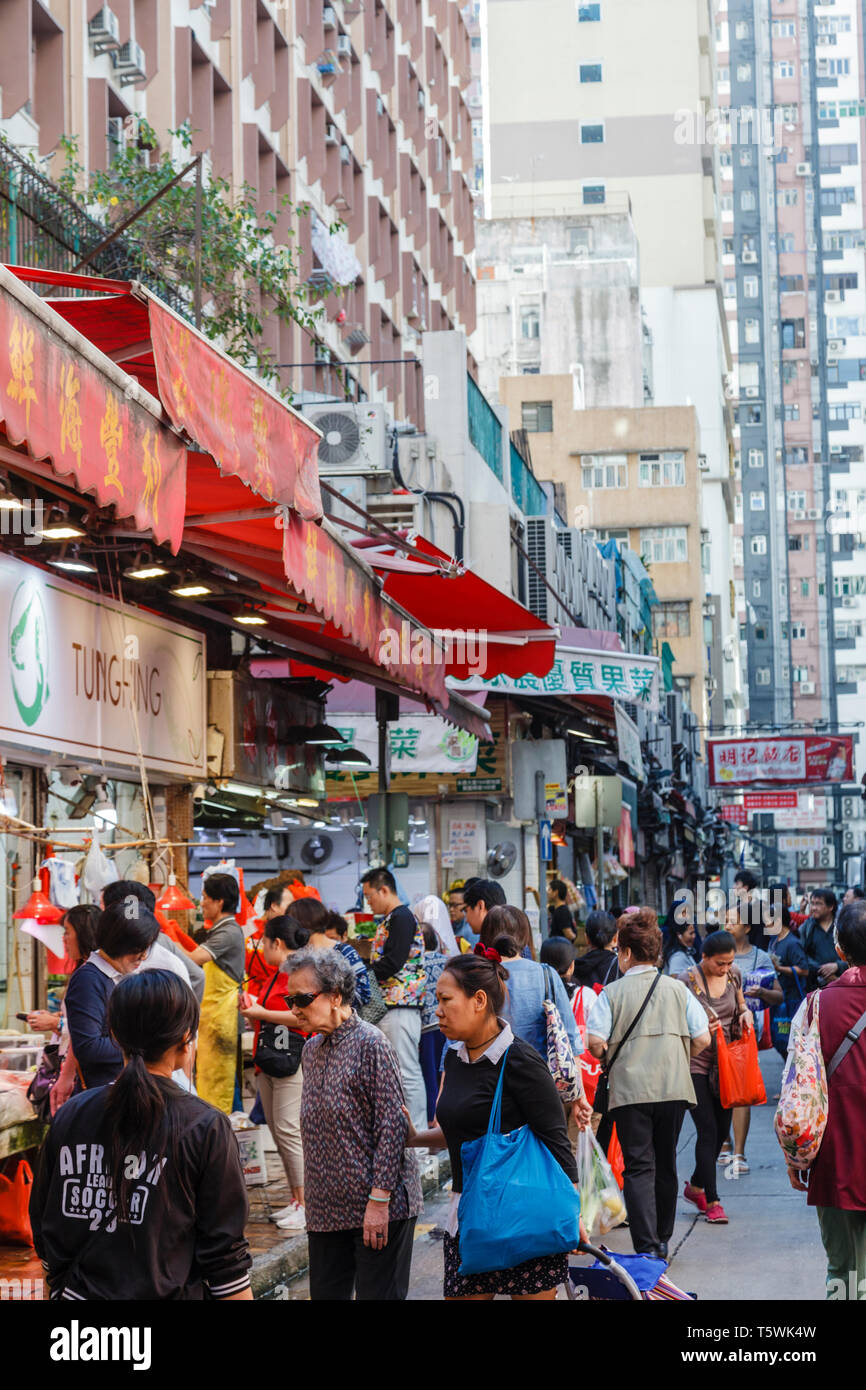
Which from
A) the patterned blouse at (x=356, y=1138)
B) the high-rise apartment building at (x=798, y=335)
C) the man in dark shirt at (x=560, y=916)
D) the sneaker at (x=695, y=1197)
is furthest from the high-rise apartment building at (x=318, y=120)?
the high-rise apartment building at (x=798, y=335)

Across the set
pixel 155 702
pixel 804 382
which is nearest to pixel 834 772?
pixel 155 702

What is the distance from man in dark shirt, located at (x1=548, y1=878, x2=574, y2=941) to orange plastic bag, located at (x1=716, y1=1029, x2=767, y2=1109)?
2.18m

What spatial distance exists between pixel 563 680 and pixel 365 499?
145 inches

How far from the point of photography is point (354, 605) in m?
8.73

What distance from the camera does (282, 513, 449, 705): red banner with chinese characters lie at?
7809mm

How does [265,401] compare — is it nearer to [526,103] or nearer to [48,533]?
[48,533]

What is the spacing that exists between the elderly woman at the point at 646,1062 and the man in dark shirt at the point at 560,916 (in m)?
3.63

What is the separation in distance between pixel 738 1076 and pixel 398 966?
2.16 meters

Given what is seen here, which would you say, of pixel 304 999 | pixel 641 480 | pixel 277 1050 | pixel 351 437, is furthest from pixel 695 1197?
pixel 641 480

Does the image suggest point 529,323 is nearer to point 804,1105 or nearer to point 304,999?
point 804,1105

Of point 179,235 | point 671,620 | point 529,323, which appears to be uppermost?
point 529,323

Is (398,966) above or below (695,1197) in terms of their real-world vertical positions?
above

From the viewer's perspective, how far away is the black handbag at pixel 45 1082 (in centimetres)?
755

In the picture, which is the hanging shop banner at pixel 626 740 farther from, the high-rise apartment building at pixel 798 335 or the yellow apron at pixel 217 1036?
the high-rise apartment building at pixel 798 335
